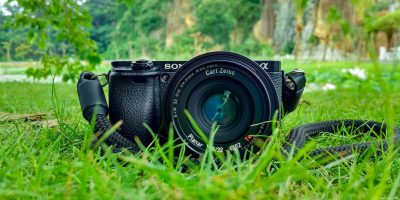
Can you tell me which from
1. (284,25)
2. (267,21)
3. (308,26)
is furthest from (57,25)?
(267,21)

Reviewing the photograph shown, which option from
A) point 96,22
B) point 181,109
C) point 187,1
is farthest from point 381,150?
point 187,1

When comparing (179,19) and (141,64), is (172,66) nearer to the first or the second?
(141,64)

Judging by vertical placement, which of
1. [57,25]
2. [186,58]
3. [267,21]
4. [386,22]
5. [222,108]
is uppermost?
[267,21]

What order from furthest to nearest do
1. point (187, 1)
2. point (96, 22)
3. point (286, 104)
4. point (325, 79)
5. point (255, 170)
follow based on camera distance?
point (187, 1) < point (96, 22) < point (325, 79) < point (286, 104) < point (255, 170)

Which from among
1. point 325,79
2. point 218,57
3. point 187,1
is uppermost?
point 187,1

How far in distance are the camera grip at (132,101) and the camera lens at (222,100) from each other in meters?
0.05

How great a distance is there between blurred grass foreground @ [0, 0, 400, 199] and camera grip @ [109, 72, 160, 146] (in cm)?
5

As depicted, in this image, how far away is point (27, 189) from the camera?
41 cm

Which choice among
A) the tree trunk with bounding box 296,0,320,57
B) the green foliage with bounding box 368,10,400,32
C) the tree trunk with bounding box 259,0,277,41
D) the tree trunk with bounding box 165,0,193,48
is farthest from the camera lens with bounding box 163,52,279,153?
the tree trunk with bounding box 165,0,193,48

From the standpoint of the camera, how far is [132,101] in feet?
2.49

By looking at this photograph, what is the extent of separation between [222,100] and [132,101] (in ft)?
0.48

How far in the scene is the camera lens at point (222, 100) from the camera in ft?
2.30

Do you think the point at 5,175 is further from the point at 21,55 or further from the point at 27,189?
the point at 21,55

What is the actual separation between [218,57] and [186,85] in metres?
0.06
